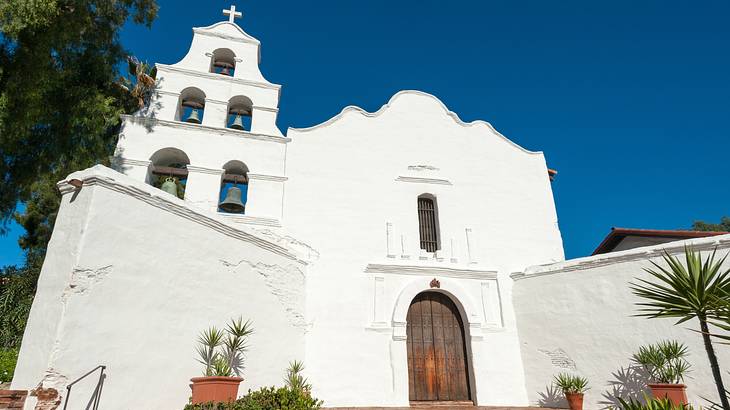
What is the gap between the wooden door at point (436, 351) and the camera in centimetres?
984

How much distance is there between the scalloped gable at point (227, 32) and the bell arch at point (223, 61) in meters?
0.43

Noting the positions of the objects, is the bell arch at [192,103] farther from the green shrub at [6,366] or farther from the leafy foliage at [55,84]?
the green shrub at [6,366]

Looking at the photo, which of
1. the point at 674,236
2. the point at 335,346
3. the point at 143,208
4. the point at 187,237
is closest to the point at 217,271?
the point at 187,237

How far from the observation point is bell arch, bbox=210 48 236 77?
468 inches

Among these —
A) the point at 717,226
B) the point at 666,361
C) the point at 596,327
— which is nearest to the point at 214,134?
the point at 596,327

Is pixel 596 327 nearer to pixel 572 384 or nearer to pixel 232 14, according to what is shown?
pixel 572 384

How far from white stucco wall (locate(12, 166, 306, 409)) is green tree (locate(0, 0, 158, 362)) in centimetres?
352

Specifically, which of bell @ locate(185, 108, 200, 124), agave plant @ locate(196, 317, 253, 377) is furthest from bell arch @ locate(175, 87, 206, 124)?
agave plant @ locate(196, 317, 253, 377)

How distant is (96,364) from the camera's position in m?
5.25

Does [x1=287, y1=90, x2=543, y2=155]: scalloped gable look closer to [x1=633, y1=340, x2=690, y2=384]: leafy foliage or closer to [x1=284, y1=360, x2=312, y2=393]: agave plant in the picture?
[x1=633, y1=340, x2=690, y2=384]: leafy foliage

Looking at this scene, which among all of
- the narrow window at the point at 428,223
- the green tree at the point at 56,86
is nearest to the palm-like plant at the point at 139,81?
the green tree at the point at 56,86

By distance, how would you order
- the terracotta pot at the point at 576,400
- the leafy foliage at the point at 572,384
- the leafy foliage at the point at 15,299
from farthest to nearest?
1. the leafy foliage at the point at 15,299
2. the leafy foliage at the point at 572,384
3. the terracotta pot at the point at 576,400

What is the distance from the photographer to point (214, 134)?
10438 mm

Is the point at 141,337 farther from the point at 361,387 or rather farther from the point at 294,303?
the point at 361,387
